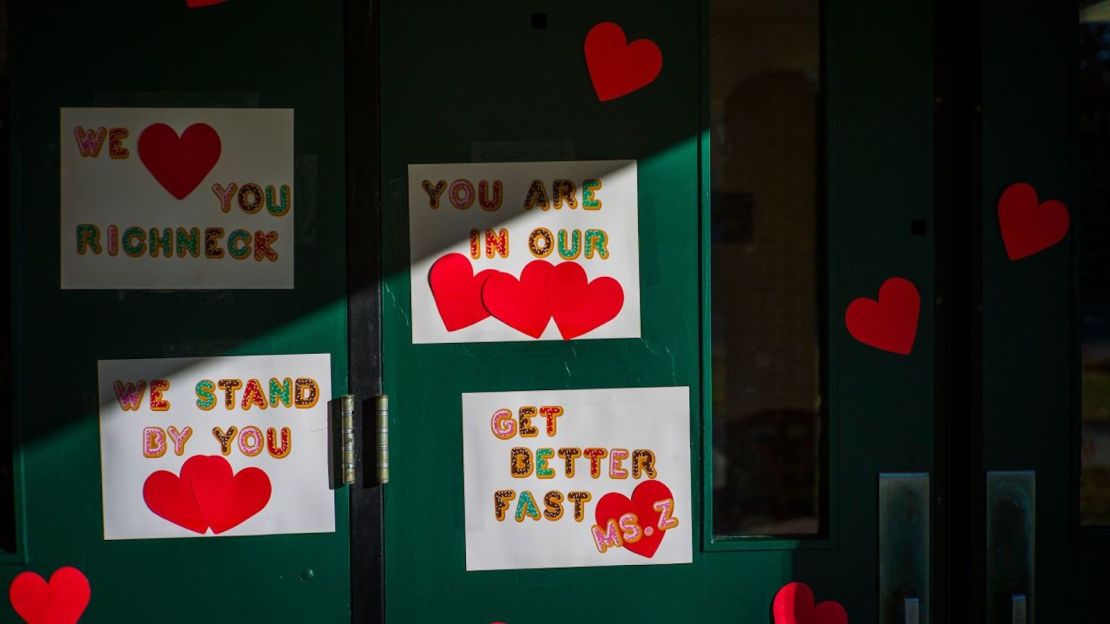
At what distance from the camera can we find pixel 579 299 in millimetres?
1953

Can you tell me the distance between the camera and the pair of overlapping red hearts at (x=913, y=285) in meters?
1.98

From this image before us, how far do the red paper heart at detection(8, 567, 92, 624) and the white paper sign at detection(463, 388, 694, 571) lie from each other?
0.87m

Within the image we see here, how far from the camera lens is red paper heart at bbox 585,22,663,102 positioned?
196 cm

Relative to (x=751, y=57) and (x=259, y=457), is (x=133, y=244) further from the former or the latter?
(x=751, y=57)

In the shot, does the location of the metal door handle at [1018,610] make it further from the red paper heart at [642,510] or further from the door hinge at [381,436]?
the door hinge at [381,436]

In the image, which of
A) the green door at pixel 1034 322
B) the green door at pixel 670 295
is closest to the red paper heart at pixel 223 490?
the green door at pixel 670 295

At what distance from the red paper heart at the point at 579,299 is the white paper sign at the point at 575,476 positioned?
0.15 m

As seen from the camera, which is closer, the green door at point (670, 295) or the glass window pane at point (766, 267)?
the green door at point (670, 295)

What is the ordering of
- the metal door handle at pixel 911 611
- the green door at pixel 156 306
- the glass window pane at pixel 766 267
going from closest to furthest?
the green door at pixel 156 306, the metal door handle at pixel 911 611, the glass window pane at pixel 766 267

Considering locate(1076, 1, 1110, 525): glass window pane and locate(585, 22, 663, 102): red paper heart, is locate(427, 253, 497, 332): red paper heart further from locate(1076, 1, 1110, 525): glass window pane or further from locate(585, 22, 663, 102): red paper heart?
locate(1076, 1, 1110, 525): glass window pane

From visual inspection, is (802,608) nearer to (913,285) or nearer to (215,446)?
(913,285)

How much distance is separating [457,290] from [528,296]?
0.53 ft

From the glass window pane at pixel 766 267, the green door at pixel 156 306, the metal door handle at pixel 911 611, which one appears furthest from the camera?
the glass window pane at pixel 766 267

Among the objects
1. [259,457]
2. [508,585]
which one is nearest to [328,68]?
[259,457]
